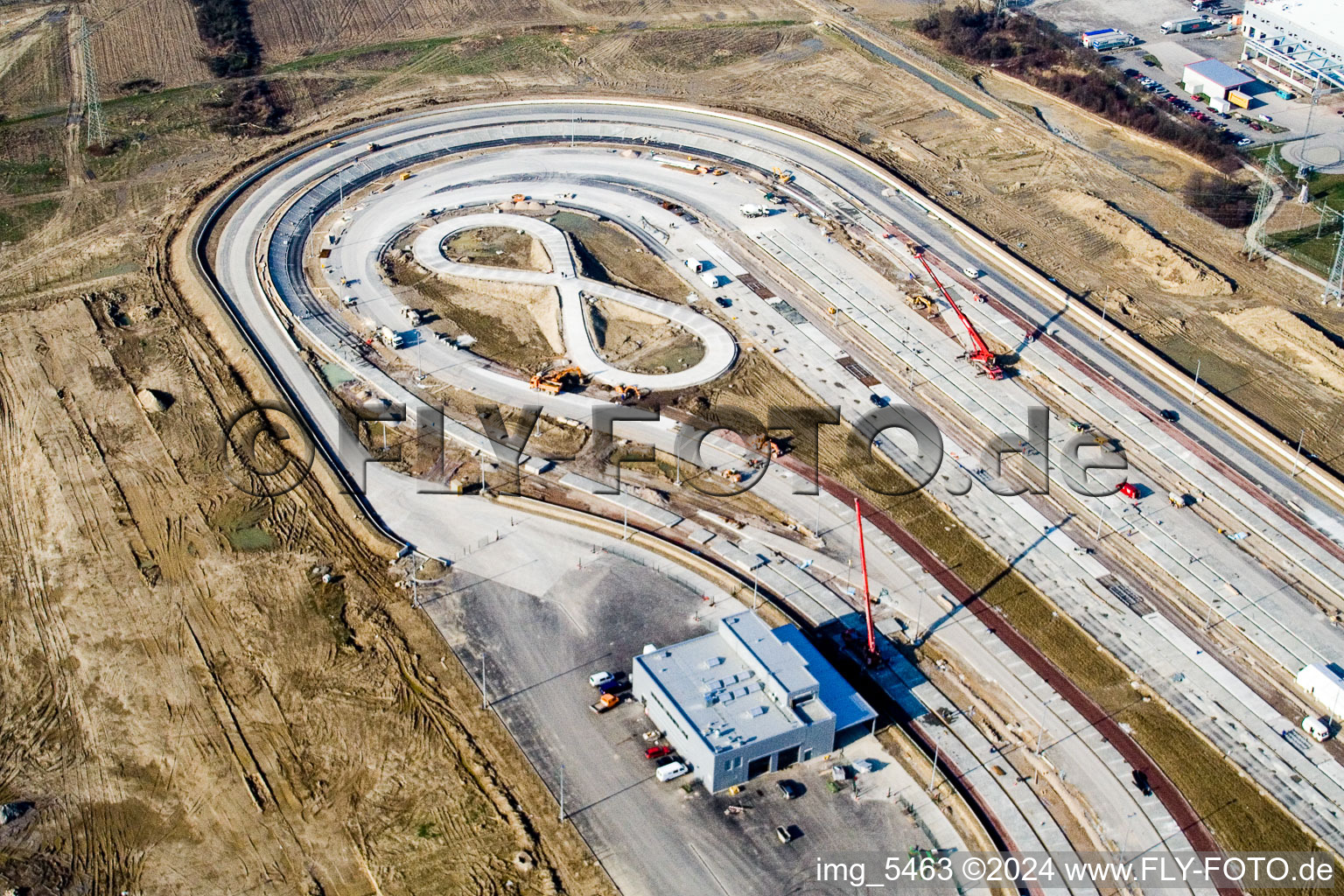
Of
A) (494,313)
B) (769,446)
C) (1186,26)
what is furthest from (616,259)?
(1186,26)

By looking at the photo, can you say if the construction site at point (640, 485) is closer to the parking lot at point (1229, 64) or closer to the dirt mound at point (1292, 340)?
the dirt mound at point (1292, 340)

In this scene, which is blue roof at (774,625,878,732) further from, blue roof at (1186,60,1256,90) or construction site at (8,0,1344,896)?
blue roof at (1186,60,1256,90)

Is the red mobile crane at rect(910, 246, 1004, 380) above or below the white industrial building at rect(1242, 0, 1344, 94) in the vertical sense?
below

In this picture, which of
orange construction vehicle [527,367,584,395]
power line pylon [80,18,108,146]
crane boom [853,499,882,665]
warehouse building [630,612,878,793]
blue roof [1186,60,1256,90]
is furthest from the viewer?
blue roof [1186,60,1256,90]

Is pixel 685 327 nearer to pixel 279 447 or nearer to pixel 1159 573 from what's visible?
pixel 279 447

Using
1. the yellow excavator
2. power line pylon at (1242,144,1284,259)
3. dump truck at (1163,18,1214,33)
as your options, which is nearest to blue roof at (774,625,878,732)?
the yellow excavator
